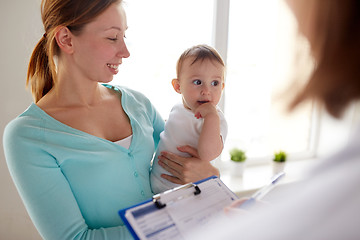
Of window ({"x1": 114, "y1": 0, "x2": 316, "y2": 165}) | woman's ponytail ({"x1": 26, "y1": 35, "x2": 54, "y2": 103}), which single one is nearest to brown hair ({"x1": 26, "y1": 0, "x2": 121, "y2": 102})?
woman's ponytail ({"x1": 26, "y1": 35, "x2": 54, "y2": 103})

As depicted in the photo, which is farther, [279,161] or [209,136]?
[279,161]

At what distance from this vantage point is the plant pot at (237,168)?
2201mm

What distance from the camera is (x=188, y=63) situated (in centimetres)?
129

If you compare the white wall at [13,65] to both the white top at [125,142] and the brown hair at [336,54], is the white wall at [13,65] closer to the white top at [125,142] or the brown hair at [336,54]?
the white top at [125,142]

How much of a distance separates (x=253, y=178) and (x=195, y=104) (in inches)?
45.6

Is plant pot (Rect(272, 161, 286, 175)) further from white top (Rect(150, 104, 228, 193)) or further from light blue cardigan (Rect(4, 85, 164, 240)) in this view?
light blue cardigan (Rect(4, 85, 164, 240))

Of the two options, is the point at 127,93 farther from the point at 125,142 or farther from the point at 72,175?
the point at 72,175

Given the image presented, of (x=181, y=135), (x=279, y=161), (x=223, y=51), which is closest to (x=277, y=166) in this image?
(x=279, y=161)

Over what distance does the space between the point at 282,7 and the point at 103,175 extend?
2.64 ft

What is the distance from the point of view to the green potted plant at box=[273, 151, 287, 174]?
2.26 meters

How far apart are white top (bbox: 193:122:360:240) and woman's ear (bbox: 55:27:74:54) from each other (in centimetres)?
92

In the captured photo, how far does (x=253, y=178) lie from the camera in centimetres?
224

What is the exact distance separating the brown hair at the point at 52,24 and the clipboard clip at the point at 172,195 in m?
0.65

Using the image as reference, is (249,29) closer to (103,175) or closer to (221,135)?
(221,135)
